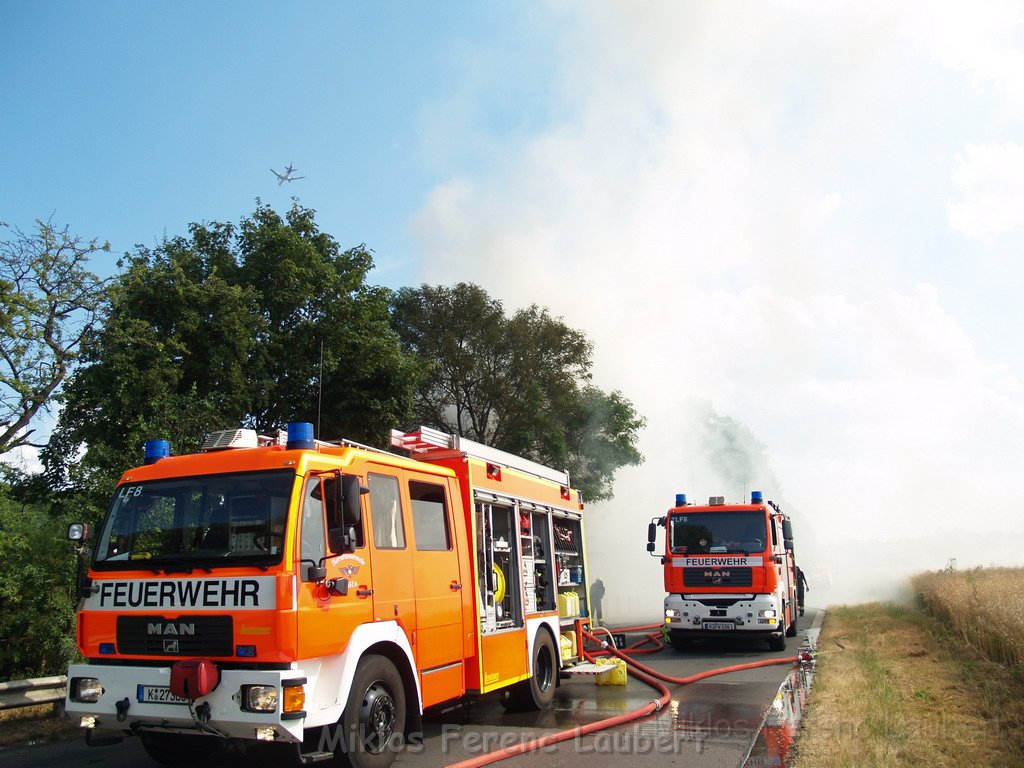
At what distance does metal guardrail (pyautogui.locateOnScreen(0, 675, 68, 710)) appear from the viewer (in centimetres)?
871

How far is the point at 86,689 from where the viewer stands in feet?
19.6

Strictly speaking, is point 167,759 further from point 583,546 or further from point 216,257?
point 216,257

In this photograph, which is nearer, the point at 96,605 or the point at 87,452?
the point at 96,605

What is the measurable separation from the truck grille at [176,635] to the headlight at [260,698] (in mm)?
306

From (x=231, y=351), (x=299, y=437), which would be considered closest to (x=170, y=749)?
(x=299, y=437)

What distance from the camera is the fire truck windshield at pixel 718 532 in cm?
1503

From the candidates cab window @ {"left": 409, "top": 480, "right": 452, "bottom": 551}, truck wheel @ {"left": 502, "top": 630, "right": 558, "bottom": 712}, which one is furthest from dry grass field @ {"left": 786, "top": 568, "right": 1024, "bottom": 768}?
cab window @ {"left": 409, "top": 480, "right": 452, "bottom": 551}

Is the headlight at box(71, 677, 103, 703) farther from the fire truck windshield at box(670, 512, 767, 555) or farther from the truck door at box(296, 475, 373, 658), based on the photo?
the fire truck windshield at box(670, 512, 767, 555)

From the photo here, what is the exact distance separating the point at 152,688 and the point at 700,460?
58.9 m

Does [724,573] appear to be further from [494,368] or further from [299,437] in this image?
[494,368]

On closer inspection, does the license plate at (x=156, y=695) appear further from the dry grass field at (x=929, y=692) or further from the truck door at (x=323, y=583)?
the dry grass field at (x=929, y=692)

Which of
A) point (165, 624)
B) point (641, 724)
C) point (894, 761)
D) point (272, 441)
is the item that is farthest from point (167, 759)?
point (894, 761)

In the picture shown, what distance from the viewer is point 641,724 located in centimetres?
834

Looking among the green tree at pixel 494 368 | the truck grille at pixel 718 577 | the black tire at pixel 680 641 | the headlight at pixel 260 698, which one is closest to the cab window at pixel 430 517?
the headlight at pixel 260 698
